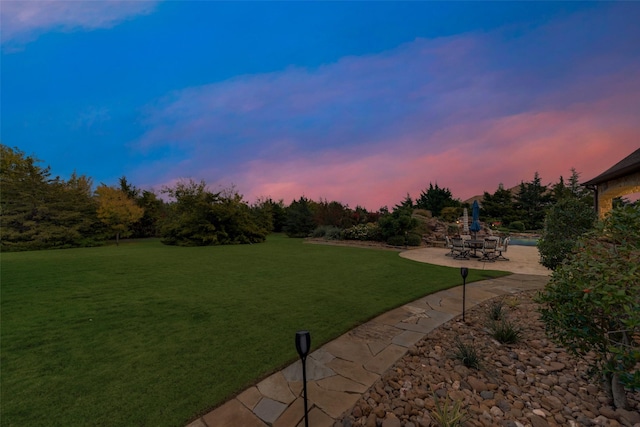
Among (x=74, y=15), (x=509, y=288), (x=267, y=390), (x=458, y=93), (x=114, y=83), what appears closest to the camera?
(x=267, y=390)

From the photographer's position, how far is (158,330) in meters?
3.44

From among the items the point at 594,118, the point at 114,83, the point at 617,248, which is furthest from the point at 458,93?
the point at 114,83

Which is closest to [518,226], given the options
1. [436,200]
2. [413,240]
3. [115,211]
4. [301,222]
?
[436,200]

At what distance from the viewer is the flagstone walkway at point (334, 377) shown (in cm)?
190

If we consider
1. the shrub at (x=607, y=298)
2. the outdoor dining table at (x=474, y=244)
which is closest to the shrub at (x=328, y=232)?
the outdoor dining table at (x=474, y=244)

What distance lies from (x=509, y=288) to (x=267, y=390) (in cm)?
576

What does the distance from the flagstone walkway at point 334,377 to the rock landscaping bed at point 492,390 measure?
14 centimetres

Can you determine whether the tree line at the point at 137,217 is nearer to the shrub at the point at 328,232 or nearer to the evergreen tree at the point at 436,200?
the shrub at the point at 328,232

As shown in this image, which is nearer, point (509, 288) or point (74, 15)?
point (509, 288)

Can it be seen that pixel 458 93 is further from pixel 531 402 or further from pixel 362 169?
pixel 531 402

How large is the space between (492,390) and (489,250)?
30.3ft

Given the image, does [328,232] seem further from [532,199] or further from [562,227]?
[532,199]

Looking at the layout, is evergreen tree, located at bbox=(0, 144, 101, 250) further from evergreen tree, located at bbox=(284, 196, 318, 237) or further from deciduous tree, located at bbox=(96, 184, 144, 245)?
evergreen tree, located at bbox=(284, 196, 318, 237)

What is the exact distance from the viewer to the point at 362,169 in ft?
49.1
